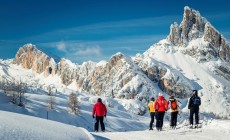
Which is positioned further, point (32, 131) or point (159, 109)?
point (159, 109)

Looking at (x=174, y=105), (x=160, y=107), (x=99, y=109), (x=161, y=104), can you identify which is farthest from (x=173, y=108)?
(x=99, y=109)

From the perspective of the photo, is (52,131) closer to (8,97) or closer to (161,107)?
(161,107)

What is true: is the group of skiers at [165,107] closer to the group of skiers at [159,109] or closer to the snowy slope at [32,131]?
the group of skiers at [159,109]

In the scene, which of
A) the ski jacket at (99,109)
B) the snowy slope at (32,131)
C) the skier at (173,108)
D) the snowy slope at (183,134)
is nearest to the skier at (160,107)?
the skier at (173,108)

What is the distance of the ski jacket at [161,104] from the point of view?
30328 millimetres

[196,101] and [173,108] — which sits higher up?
[196,101]

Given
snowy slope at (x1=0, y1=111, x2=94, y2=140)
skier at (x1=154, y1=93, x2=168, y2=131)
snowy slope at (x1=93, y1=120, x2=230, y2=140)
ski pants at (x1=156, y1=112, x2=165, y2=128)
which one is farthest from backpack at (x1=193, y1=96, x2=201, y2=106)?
snowy slope at (x1=0, y1=111, x2=94, y2=140)

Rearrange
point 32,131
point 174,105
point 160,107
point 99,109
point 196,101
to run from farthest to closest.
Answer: point 174,105 → point 196,101 → point 160,107 → point 99,109 → point 32,131

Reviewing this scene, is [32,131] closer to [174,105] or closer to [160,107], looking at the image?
[160,107]

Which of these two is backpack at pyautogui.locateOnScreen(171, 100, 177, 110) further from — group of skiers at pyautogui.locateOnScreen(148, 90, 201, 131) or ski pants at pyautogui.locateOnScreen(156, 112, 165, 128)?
ski pants at pyautogui.locateOnScreen(156, 112, 165, 128)

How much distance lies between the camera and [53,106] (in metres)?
141

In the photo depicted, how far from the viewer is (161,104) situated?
3038cm

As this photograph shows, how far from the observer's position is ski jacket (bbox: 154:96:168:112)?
30.3 metres

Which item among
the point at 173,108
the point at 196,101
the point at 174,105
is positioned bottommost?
the point at 173,108
